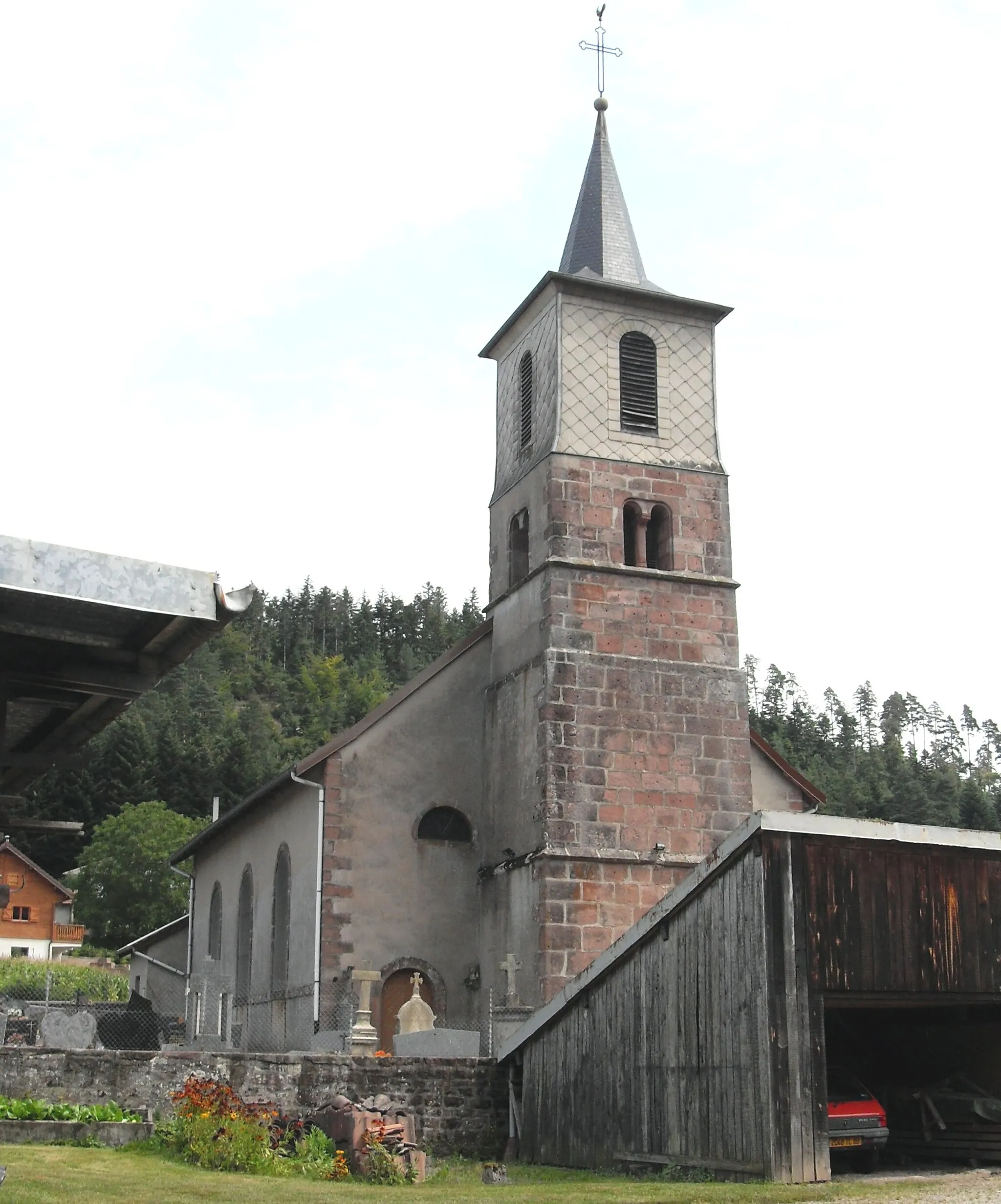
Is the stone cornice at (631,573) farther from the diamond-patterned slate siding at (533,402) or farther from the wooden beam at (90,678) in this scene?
the wooden beam at (90,678)

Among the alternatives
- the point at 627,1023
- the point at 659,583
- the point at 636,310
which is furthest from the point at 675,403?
the point at 627,1023

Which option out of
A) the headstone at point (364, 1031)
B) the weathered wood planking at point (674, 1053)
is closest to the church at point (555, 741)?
the headstone at point (364, 1031)

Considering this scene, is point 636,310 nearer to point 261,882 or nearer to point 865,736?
point 261,882

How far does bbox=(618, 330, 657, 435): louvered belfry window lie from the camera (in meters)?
29.1

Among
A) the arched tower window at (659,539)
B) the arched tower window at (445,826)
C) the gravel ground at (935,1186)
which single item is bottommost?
the gravel ground at (935,1186)

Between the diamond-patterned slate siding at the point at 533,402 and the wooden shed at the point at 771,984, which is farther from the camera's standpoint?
the diamond-patterned slate siding at the point at 533,402

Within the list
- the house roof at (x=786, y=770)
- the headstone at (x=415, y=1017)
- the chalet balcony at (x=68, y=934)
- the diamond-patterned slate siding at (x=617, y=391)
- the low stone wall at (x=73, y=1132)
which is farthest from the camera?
the chalet balcony at (x=68, y=934)

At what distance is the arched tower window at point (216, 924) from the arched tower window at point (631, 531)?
14256 mm

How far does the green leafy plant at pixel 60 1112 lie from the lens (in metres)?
17.2

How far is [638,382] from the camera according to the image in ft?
96.2

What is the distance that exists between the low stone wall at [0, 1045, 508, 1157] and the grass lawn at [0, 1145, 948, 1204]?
5.37 feet

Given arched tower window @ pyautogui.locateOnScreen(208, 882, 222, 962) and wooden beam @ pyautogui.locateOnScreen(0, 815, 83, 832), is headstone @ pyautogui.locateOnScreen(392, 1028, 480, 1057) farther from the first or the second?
arched tower window @ pyautogui.locateOnScreen(208, 882, 222, 962)

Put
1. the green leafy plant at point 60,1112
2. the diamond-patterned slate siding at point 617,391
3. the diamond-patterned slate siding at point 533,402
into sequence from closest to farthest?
1. the green leafy plant at point 60,1112
2. the diamond-patterned slate siding at point 617,391
3. the diamond-patterned slate siding at point 533,402

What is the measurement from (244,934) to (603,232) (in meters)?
17.4
